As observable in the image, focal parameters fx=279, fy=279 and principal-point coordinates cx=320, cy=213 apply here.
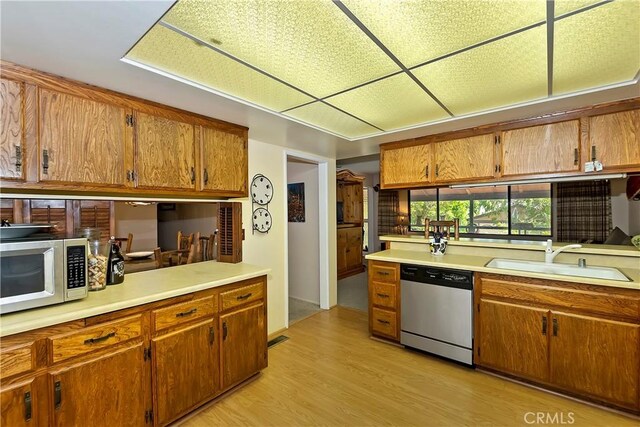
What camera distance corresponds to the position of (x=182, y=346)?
1.89m

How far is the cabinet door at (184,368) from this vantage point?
70.1 inches

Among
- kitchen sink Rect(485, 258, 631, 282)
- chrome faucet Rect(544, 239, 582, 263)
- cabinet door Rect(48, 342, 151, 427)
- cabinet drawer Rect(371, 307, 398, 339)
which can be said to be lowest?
cabinet drawer Rect(371, 307, 398, 339)

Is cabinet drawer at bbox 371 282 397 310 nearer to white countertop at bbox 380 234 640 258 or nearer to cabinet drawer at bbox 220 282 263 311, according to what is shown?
white countertop at bbox 380 234 640 258

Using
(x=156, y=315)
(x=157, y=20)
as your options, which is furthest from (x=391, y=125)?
(x=156, y=315)

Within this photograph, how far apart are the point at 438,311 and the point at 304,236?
2394mm

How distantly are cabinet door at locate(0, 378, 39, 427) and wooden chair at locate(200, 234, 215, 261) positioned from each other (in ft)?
4.96

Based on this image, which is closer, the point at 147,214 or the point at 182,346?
the point at 182,346

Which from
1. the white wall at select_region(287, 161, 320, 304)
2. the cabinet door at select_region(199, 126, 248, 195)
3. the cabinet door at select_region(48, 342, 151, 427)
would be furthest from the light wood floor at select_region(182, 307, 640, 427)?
the cabinet door at select_region(199, 126, 248, 195)

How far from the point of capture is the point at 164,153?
2105mm

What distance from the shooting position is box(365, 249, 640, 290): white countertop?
77.1 inches

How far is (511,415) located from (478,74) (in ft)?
7.67

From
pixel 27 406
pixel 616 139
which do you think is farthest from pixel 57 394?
pixel 616 139

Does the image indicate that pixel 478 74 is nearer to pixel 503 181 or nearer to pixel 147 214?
pixel 503 181

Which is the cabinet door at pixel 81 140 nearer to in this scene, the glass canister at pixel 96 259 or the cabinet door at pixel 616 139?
the glass canister at pixel 96 259
